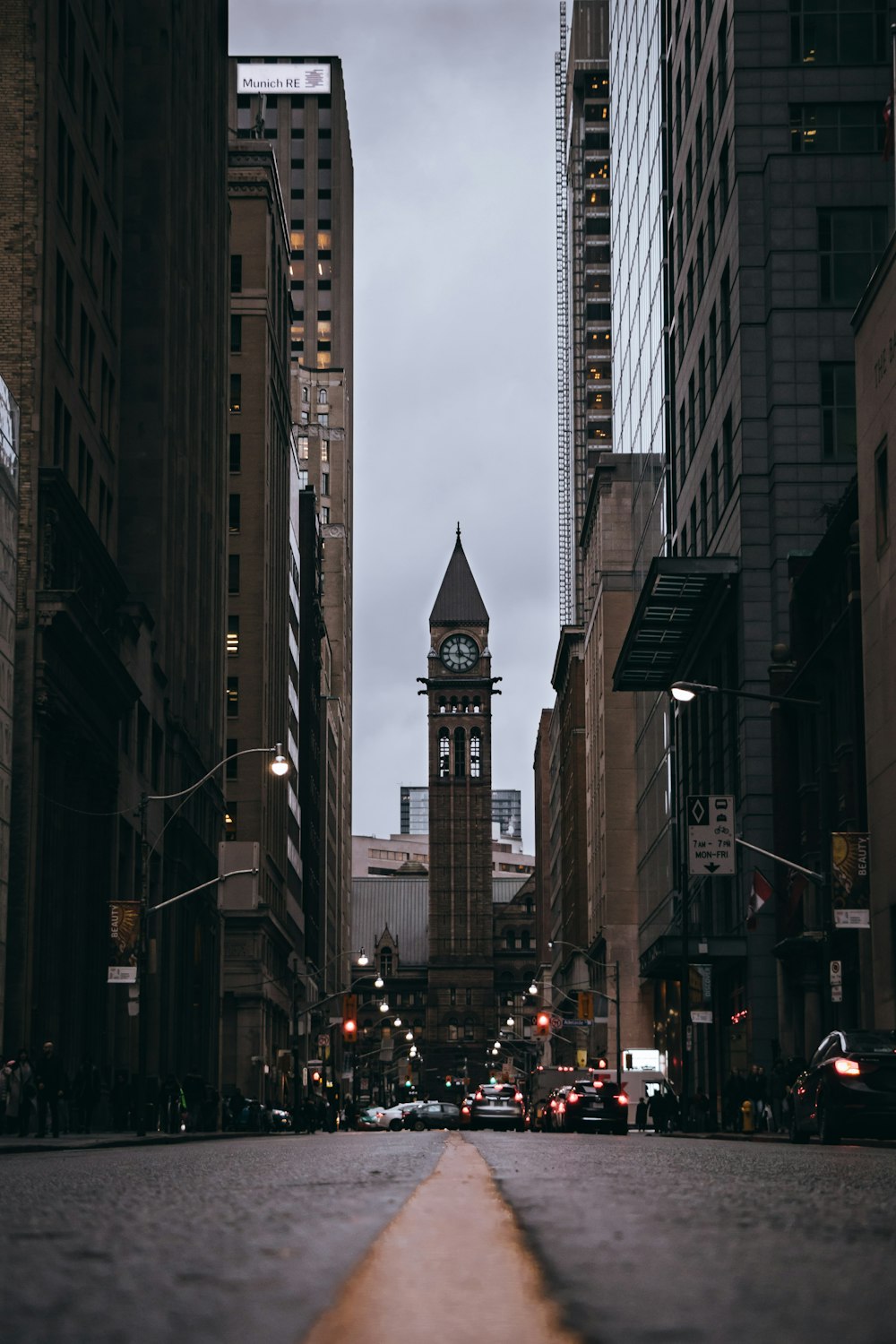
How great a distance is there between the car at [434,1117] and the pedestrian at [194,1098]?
555 inches

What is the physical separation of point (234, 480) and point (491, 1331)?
10350 centimetres

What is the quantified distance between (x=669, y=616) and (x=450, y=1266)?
65841 millimetres

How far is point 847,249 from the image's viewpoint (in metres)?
61.6

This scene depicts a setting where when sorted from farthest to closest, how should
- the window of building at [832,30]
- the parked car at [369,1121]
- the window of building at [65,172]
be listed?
the parked car at [369,1121] → the window of building at [832,30] → the window of building at [65,172]

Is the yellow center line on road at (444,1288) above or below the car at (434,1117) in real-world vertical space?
above

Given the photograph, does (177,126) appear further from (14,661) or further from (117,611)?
(14,661)

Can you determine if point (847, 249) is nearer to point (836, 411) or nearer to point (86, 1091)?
point (836, 411)

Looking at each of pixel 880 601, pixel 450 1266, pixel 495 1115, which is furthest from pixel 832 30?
pixel 450 1266

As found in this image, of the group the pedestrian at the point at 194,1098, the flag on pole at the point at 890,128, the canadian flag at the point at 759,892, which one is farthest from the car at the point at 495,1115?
the flag on pole at the point at 890,128

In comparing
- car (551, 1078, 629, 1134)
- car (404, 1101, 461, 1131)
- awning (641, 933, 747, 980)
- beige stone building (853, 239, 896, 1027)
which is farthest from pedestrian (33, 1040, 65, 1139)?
car (404, 1101, 461, 1131)

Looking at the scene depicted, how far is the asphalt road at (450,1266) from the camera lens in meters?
2.90

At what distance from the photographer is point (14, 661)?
46594 millimetres

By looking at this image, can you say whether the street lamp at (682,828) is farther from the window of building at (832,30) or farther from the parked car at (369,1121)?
the parked car at (369,1121)

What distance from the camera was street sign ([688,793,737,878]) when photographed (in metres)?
48.5
